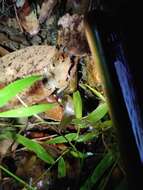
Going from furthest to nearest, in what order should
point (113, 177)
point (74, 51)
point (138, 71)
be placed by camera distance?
point (74, 51) < point (113, 177) < point (138, 71)

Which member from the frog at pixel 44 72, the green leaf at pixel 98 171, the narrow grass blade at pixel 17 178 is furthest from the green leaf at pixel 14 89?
the green leaf at pixel 98 171

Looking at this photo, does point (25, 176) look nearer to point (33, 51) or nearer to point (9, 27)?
point (33, 51)

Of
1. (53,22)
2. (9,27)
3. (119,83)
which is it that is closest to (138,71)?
(119,83)

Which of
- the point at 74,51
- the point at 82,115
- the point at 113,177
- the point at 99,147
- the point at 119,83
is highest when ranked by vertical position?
the point at 74,51

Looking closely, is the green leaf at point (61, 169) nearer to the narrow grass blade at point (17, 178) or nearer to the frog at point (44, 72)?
the narrow grass blade at point (17, 178)

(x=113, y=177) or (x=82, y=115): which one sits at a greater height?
(x=82, y=115)

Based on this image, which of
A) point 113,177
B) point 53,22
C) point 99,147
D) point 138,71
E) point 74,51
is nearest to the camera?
point 138,71
